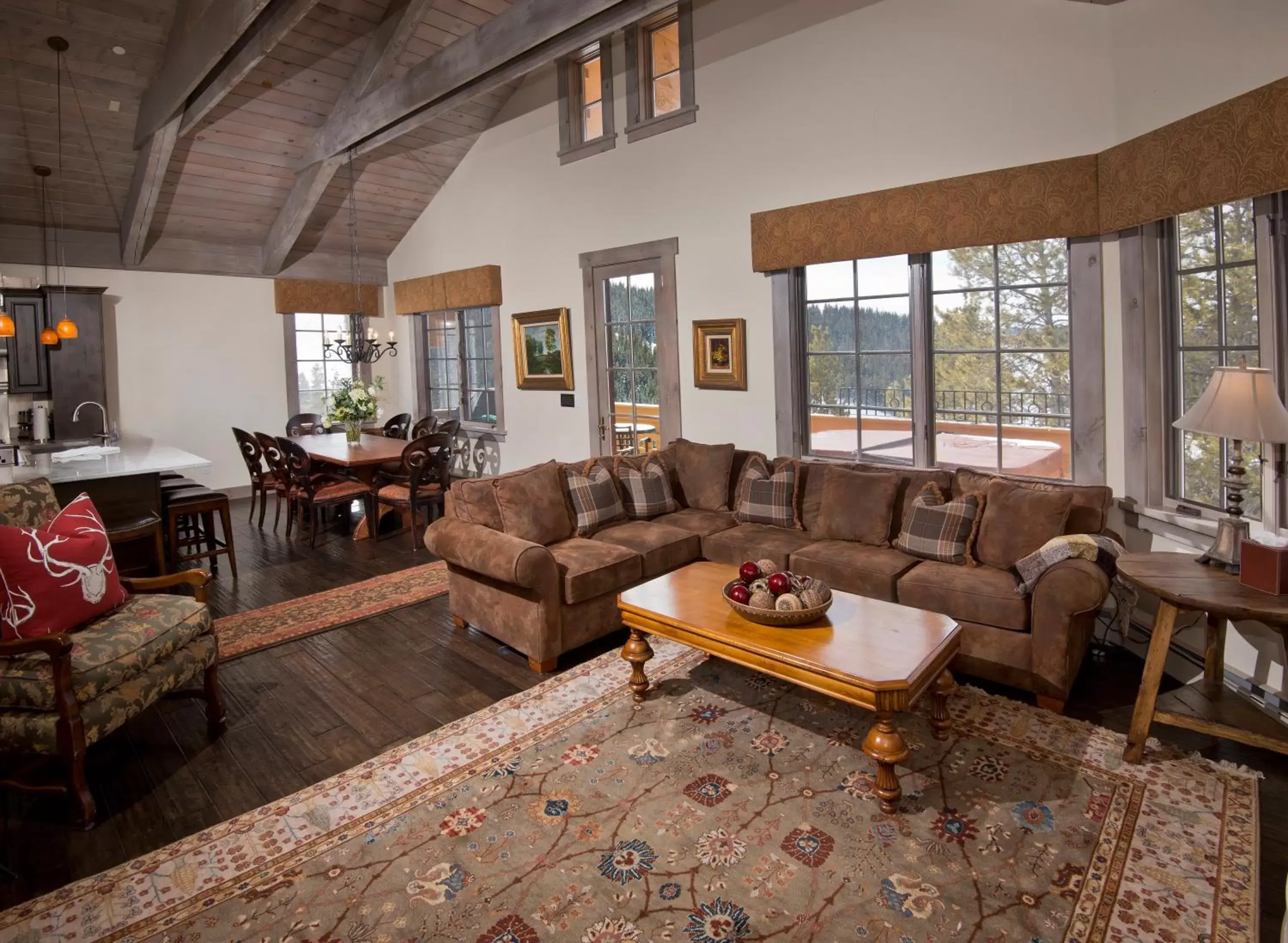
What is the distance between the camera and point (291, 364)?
346 inches

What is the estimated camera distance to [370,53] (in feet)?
19.7

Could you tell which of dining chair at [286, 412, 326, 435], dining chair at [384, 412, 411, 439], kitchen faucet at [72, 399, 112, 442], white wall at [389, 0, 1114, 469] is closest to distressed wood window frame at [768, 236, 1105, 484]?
white wall at [389, 0, 1114, 469]

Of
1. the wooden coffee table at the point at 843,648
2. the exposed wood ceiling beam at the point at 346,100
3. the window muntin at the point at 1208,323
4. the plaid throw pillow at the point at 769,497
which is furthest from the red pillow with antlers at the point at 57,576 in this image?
the window muntin at the point at 1208,323

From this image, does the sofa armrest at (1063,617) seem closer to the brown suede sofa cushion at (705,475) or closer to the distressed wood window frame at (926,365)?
→ the distressed wood window frame at (926,365)

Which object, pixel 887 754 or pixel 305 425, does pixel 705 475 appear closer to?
pixel 887 754

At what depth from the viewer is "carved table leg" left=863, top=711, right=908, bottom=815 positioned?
247 cm

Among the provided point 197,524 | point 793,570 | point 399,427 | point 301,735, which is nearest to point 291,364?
point 399,427

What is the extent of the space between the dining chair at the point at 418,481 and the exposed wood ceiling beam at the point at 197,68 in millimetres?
2832

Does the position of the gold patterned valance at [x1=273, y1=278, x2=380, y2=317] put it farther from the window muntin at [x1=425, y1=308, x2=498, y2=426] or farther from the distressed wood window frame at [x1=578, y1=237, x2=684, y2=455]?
the distressed wood window frame at [x1=578, y1=237, x2=684, y2=455]

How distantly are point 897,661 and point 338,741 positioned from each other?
7.31 ft

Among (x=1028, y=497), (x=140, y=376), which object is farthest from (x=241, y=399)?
(x=1028, y=497)

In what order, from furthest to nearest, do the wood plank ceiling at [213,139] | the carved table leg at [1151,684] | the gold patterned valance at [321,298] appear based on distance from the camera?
1. the gold patterned valance at [321,298]
2. the wood plank ceiling at [213,139]
3. the carved table leg at [1151,684]

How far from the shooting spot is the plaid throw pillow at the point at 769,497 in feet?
15.1

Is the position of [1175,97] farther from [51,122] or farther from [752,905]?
[51,122]
